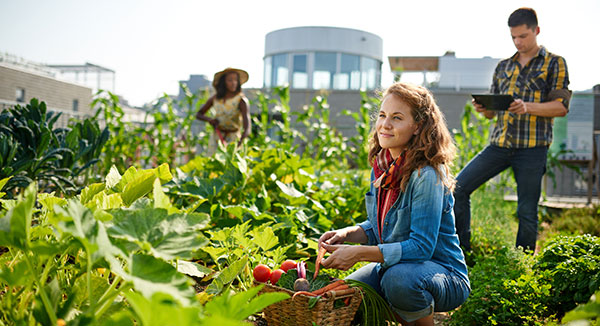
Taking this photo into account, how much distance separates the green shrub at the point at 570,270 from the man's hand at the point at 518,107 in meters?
0.90

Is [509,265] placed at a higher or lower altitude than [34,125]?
lower

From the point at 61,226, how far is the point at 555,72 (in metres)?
3.12

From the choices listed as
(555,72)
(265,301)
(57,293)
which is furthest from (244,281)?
(555,72)

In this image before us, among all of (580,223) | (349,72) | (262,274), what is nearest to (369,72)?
(349,72)

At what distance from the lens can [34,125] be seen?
234 centimetres

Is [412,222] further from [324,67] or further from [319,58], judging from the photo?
[319,58]

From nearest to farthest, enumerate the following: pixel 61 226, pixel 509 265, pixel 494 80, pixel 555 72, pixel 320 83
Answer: pixel 61 226
pixel 509 265
pixel 555 72
pixel 494 80
pixel 320 83

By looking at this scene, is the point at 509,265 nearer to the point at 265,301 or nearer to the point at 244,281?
the point at 244,281

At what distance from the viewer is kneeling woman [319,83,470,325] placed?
5.58ft

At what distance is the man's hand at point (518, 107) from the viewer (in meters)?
2.95

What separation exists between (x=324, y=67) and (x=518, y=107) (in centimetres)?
1639

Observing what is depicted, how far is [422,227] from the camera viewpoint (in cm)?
172

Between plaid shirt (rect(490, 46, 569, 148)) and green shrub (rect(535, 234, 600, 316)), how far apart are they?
2.81ft

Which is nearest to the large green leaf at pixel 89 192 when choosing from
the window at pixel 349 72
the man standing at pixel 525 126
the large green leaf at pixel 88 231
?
the large green leaf at pixel 88 231
